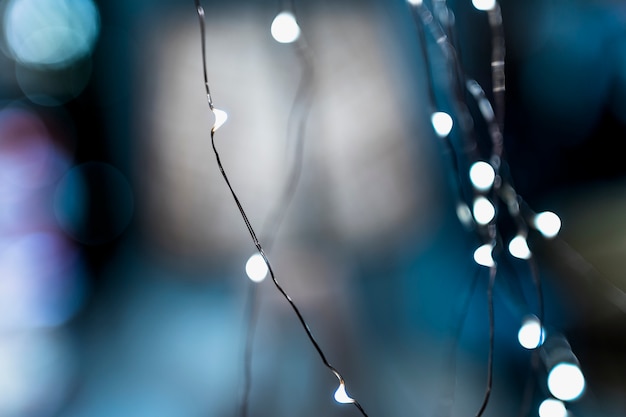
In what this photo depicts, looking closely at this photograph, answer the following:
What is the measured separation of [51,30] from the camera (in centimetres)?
141

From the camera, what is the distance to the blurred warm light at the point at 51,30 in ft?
4.55

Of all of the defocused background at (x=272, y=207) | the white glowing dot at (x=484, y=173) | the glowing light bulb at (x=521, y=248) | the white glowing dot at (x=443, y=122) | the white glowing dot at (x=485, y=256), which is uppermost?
the white glowing dot at (x=443, y=122)

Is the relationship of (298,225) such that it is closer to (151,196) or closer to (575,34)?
(151,196)

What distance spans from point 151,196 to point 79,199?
0.18 m

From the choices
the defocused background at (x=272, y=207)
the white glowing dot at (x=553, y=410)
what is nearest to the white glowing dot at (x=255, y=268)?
the white glowing dot at (x=553, y=410)

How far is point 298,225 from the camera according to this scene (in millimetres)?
1236

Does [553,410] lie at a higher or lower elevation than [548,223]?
lower

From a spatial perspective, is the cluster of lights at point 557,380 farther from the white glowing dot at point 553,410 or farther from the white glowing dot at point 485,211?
A: the white glowing dot at point 485,211

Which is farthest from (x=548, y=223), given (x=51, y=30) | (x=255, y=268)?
(x=51, y=30)

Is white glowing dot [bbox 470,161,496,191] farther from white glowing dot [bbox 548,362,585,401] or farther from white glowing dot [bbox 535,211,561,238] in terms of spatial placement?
white glowing dot [bbox 548,362,585,401]

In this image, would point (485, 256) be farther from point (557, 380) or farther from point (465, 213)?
point (465, 213)

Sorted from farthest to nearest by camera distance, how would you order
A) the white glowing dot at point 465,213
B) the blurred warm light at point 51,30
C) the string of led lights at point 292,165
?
1. the blurred warm light at point 51,30
2. the string of led lights at point 292,165
3. the white glowing dot at point 465,213

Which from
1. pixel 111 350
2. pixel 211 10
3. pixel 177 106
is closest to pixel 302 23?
pixel 211 10

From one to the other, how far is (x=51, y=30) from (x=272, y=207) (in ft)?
2.42
